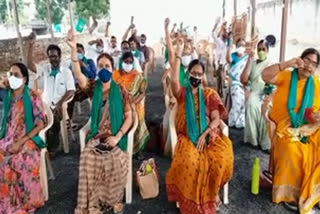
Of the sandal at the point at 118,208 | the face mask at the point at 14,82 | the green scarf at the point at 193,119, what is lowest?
the sandal at the point at 118,208

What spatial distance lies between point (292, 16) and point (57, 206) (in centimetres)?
685

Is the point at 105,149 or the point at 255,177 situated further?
the point at 255,177

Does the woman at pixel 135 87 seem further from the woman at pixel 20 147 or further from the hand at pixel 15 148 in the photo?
the hand at pixel 15 148

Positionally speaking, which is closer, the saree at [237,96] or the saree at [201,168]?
the saree at [201,168]

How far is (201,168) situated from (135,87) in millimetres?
1647

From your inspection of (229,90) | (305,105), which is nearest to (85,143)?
(305,105)

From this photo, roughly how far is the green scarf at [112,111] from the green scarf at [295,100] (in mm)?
1448

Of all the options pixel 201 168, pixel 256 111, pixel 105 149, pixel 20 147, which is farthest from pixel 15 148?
pixel 256 111

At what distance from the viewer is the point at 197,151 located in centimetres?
288

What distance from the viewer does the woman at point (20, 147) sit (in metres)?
2.87

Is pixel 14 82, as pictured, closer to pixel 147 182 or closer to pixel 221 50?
pixel 147 182

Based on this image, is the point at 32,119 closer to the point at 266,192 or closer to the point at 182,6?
the point at 266,192

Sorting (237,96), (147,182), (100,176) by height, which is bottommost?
(147,182)

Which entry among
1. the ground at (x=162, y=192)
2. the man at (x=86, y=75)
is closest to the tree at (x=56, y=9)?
the man at (x=86, y=75)
